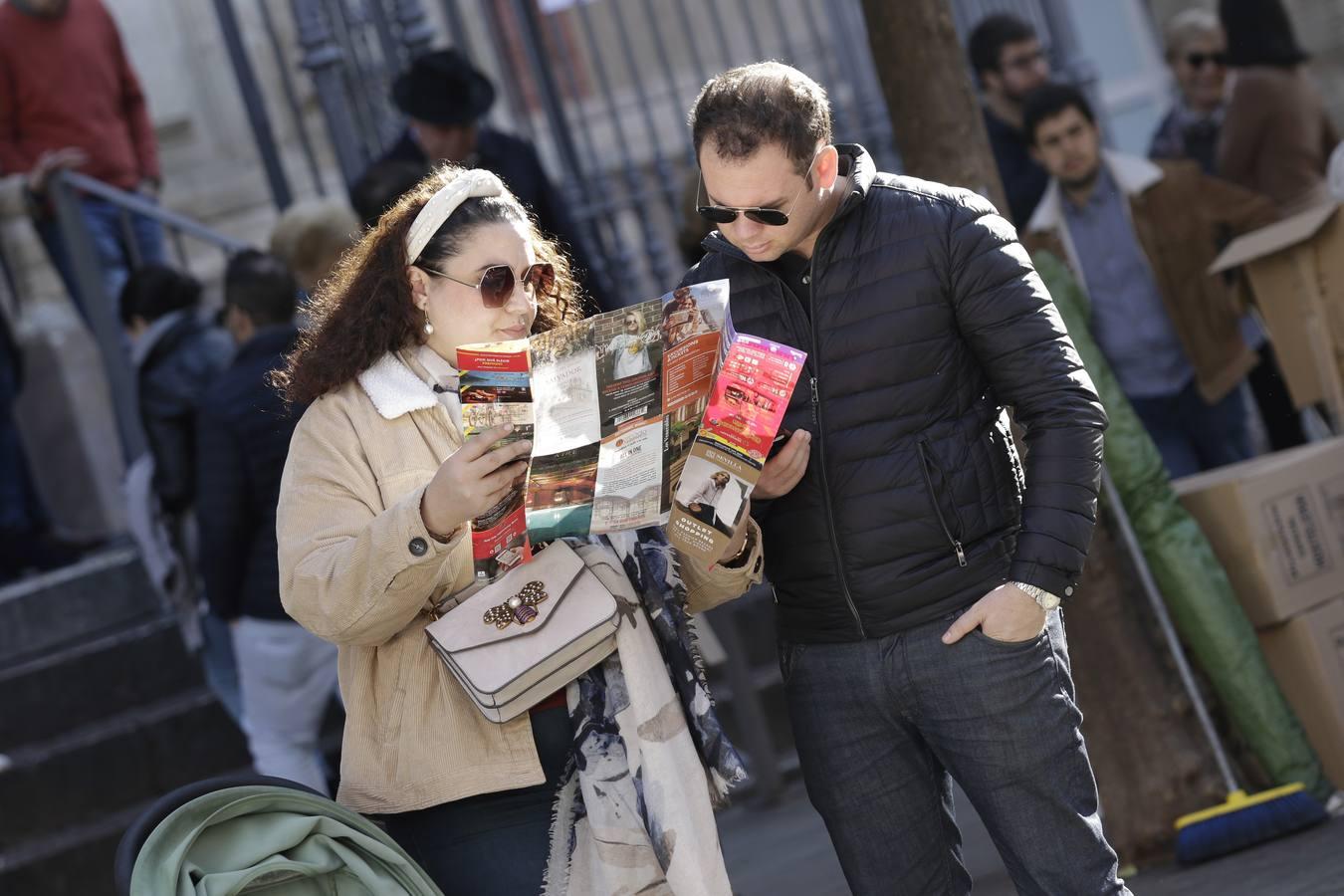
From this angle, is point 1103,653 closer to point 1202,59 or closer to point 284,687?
point 284,687

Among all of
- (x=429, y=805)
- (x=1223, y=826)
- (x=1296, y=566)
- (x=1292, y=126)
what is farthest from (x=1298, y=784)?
(x=1292, y=126)

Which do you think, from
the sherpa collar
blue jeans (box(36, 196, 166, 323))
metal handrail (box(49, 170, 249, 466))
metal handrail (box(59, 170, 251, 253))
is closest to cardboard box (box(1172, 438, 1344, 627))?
the sherpa collar

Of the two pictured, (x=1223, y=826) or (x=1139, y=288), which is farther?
(x=1139, y=288)

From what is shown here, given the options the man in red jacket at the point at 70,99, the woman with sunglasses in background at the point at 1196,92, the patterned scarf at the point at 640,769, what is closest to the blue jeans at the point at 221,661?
the man in red jacket at the point at 70,99

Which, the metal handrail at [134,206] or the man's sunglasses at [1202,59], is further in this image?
the man's sunglasses at [1202,59]

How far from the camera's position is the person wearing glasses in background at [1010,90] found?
6.39 m

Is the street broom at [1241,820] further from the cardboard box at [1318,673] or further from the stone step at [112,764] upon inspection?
the stone step at [112,764]

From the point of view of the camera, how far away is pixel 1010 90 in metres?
6.66

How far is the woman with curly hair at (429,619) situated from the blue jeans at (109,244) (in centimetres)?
439

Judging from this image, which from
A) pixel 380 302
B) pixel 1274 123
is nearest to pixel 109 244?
pixel 380 302

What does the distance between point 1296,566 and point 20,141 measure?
18.8 feet

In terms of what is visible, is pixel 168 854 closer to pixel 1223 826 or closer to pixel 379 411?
pixel 379 411

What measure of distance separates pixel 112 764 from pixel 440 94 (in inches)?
103

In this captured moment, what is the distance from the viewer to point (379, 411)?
2957 mm
